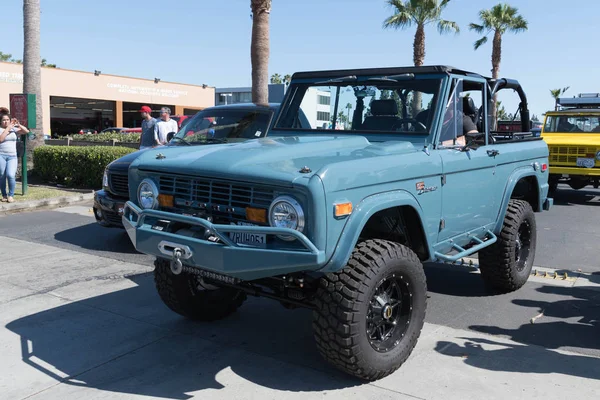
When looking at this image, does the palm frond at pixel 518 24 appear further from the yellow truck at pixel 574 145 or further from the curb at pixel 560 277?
the curb at pixel 560 277

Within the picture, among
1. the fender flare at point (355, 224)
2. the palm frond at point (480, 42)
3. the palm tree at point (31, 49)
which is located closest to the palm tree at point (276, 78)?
the palm frond at point (480, 42)

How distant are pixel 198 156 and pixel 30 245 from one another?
4.82m

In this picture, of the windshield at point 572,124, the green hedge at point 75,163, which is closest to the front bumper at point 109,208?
the green hedge at point 75,163

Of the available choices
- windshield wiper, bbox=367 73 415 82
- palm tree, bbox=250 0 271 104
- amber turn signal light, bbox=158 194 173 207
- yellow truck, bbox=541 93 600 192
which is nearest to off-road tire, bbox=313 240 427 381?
amber turn signal light, bbox=158 194 173 207

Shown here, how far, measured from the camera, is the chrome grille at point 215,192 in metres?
3.49

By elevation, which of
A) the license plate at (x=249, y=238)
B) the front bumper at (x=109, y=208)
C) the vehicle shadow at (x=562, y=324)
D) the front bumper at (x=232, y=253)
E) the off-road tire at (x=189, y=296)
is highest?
the license plate at (x=249, y=238)

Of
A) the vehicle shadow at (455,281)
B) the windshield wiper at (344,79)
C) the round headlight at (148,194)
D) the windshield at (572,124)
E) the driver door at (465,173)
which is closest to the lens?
the round headlight at (148,194)

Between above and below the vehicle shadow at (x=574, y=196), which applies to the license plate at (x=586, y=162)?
above

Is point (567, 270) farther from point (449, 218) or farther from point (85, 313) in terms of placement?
point (85, 313)

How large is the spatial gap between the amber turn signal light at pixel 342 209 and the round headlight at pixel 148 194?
1.40 meters

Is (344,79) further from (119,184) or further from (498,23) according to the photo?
(498,23)

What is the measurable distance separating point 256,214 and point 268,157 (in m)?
0.43

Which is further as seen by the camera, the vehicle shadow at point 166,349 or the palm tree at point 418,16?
the palm tree at point 418,16

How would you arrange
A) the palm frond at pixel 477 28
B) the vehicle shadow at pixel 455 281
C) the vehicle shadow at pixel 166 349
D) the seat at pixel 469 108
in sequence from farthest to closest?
the palm frond at pixel 477 28 < the vehicle shadow at pixel 455 281 < the seat at pixel 469 108 < the vehicle shadow at pixel 166 349
